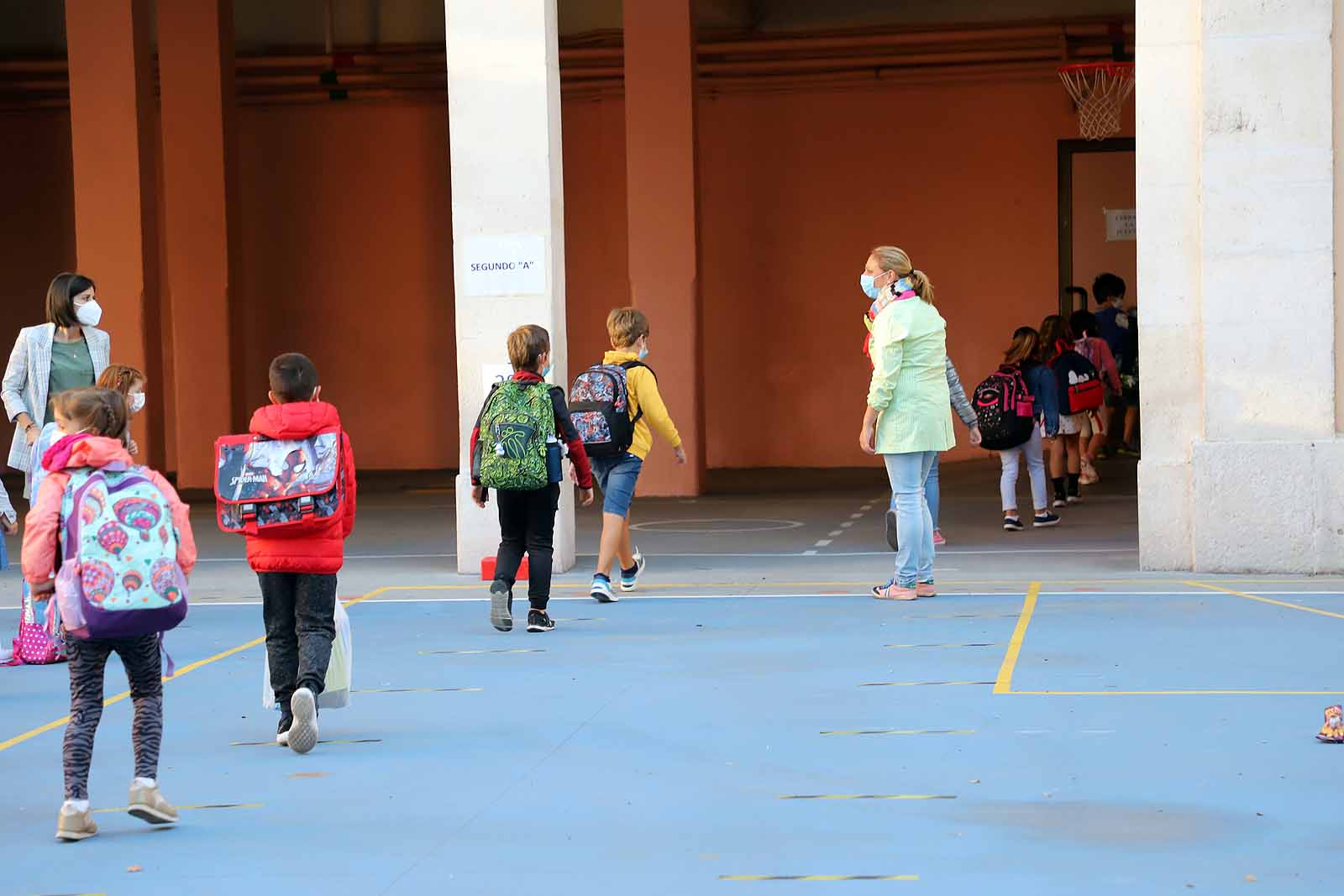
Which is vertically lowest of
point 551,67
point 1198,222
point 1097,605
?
point 1097,605

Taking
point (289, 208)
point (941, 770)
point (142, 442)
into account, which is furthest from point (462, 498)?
point (289, 208)

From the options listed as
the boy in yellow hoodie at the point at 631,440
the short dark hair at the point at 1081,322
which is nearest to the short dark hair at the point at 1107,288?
the short dark hair at the point at 1081,322

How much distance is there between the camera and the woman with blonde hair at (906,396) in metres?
10.0

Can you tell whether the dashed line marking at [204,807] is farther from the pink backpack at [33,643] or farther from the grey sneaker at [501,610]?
the grey sneaker at [501,610]

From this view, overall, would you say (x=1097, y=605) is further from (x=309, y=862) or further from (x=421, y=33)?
(x=421, y=33)

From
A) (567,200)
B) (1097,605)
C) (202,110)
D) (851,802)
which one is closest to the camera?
(851,802)

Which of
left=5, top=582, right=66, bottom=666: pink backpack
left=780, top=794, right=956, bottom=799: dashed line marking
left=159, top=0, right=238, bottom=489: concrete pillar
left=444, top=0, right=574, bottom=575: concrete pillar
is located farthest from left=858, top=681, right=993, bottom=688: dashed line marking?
left=159, top=0, right=238, bottom=489: concrete pillar

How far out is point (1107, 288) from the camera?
19641 millimetres

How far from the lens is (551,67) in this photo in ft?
39.6

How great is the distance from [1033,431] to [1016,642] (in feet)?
19.0

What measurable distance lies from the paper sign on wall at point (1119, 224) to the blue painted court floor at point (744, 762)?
11767 mm

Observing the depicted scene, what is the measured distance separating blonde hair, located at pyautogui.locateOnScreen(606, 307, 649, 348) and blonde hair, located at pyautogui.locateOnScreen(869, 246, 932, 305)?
1.39 meters

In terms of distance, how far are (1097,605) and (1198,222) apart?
2698 millimetres

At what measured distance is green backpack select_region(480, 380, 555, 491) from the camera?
9.08 m
